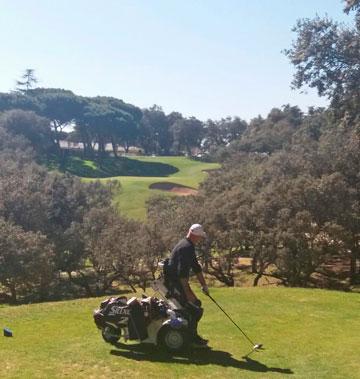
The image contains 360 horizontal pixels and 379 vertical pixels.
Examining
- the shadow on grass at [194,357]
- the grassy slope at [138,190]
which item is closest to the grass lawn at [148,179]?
the grassy slope at [138,190]

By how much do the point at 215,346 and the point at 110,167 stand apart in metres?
87.1

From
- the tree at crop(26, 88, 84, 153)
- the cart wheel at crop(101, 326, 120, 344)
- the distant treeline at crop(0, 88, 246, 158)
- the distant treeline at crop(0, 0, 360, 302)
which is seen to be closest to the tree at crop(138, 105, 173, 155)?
the distant treeline at crop(0, 88, 246, 158)

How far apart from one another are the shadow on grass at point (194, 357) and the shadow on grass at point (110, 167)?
75.9 metres

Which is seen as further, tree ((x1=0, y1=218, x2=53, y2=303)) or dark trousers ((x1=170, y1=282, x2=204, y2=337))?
tree ((x1=0, y1=218, x2=53, y2=303))

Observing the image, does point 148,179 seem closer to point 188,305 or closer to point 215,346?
point 215,346

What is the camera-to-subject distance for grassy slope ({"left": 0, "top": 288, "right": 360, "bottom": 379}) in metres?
9.31

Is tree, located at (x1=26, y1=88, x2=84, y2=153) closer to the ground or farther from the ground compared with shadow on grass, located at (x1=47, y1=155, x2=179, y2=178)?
farther from the ground

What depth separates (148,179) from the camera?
7738 centimetres

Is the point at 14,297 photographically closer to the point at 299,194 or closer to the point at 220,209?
the point at 220,209

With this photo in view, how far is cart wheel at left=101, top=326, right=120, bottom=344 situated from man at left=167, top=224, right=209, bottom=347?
1.55m

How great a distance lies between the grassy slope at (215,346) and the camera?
931 centimetres

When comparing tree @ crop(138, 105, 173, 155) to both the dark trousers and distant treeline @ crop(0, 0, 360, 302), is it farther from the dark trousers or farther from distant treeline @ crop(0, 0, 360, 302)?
the dark trousers

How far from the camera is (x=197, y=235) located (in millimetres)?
9992

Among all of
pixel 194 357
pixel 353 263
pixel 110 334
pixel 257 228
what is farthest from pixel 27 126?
pixel 194 357
